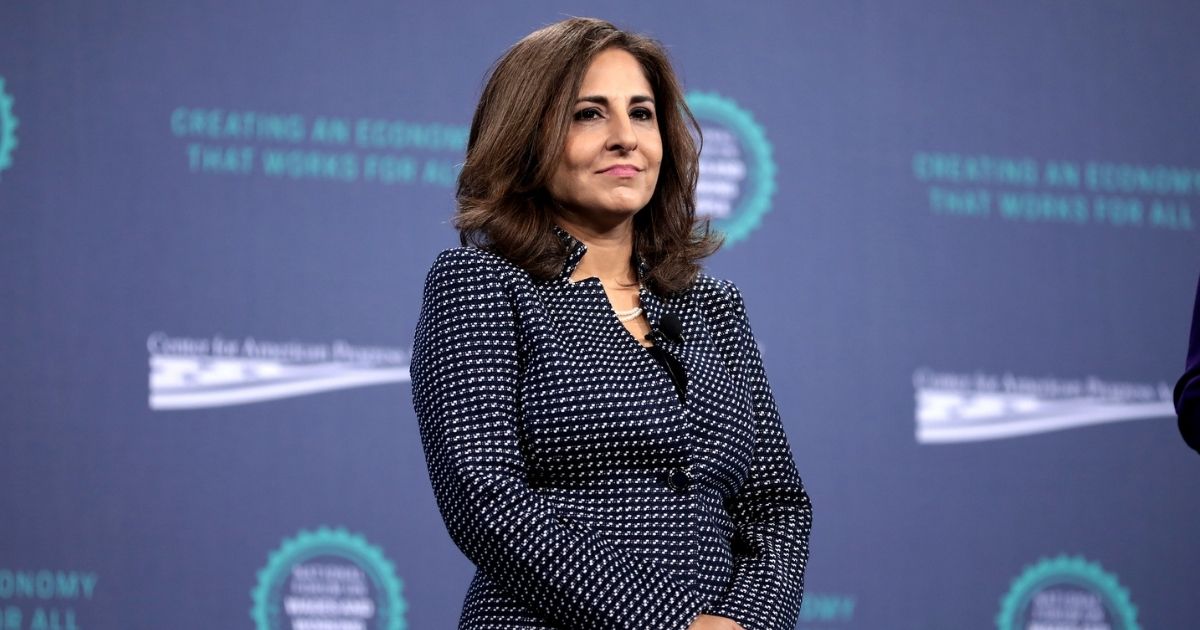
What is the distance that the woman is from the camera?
6.12 feet

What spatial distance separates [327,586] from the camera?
142 inches

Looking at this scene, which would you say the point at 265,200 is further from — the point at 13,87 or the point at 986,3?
the point at 986,3

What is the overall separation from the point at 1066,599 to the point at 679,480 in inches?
93.4

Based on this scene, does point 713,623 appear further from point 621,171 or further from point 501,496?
point 621,171

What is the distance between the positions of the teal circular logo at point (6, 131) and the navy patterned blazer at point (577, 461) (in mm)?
2025

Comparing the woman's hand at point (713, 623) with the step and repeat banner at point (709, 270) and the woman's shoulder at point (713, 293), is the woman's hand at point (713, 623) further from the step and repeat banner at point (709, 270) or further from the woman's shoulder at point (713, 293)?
the step and repeat banner at point (709, 270)

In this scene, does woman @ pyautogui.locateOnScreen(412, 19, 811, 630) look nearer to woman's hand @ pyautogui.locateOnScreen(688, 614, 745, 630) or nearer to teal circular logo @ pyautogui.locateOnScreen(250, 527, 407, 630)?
woman's hand @ pyautogui.locateOnScreen(688, 614, 745, 630)

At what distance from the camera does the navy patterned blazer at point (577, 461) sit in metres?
1.84

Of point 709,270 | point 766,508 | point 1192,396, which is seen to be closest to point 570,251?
point 766,508

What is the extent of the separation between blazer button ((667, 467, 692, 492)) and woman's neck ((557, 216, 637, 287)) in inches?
13.7

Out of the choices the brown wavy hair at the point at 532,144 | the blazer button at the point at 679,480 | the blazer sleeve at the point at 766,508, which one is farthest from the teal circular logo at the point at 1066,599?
the blazer button at the point at 679,480

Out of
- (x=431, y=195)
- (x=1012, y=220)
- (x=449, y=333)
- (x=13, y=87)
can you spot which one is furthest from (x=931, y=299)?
(x=13, y=87)

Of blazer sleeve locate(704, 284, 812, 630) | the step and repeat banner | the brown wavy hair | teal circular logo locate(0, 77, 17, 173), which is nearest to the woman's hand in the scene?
blazer sleeve locate(704, 284, 812, 630)

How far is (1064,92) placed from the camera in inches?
160
